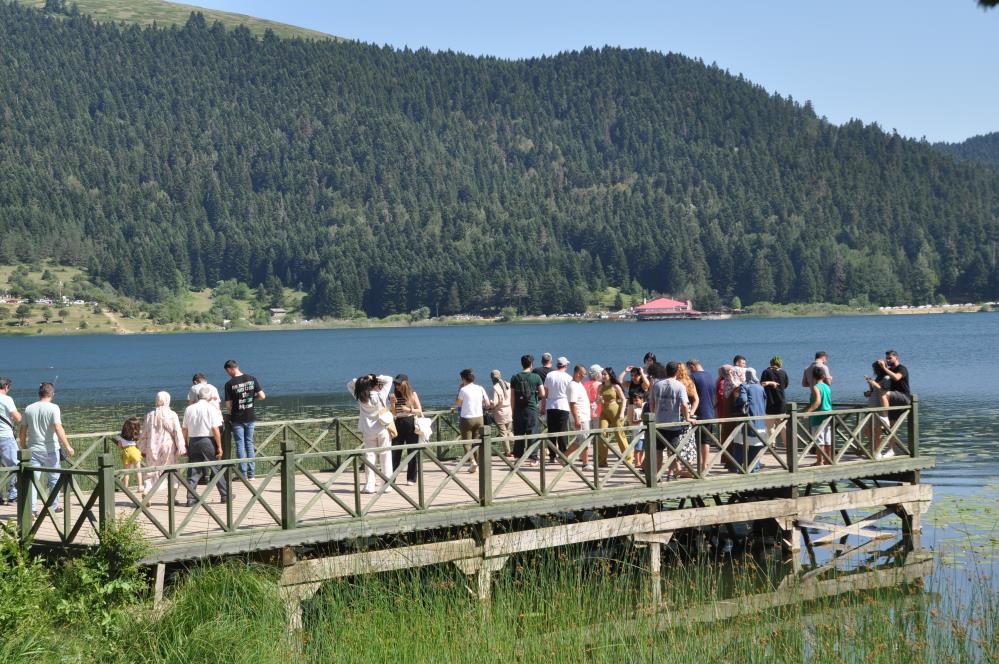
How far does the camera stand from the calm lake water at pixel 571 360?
93.6ft

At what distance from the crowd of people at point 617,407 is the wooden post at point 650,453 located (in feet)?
0.13

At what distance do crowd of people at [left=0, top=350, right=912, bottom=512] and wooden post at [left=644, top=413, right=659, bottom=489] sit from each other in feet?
0.13

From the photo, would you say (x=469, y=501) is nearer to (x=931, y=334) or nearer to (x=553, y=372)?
(x=553, y=372)

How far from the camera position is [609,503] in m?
15.3

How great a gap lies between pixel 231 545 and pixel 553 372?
6.15 metres

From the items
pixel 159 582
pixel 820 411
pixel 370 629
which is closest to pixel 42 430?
pixel 159 582

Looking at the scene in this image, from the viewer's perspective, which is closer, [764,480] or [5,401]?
[5,401]

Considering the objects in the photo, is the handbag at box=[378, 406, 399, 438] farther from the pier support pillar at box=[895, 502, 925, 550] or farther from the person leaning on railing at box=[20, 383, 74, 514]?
the pier support pillar at box=[895, 502, 925, 550]

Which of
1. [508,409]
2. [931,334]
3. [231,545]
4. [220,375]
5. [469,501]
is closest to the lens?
[231,545]

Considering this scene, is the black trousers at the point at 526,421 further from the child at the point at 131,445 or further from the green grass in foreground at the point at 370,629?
the green grass in foreground at the point at 370,629

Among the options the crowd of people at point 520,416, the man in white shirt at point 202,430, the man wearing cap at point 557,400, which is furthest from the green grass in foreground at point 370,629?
the man wearing cap at point 557,400

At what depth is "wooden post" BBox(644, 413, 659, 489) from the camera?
50.7 feet

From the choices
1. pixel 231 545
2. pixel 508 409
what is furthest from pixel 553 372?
pixel 231 545

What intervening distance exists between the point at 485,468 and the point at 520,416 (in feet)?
12.5
